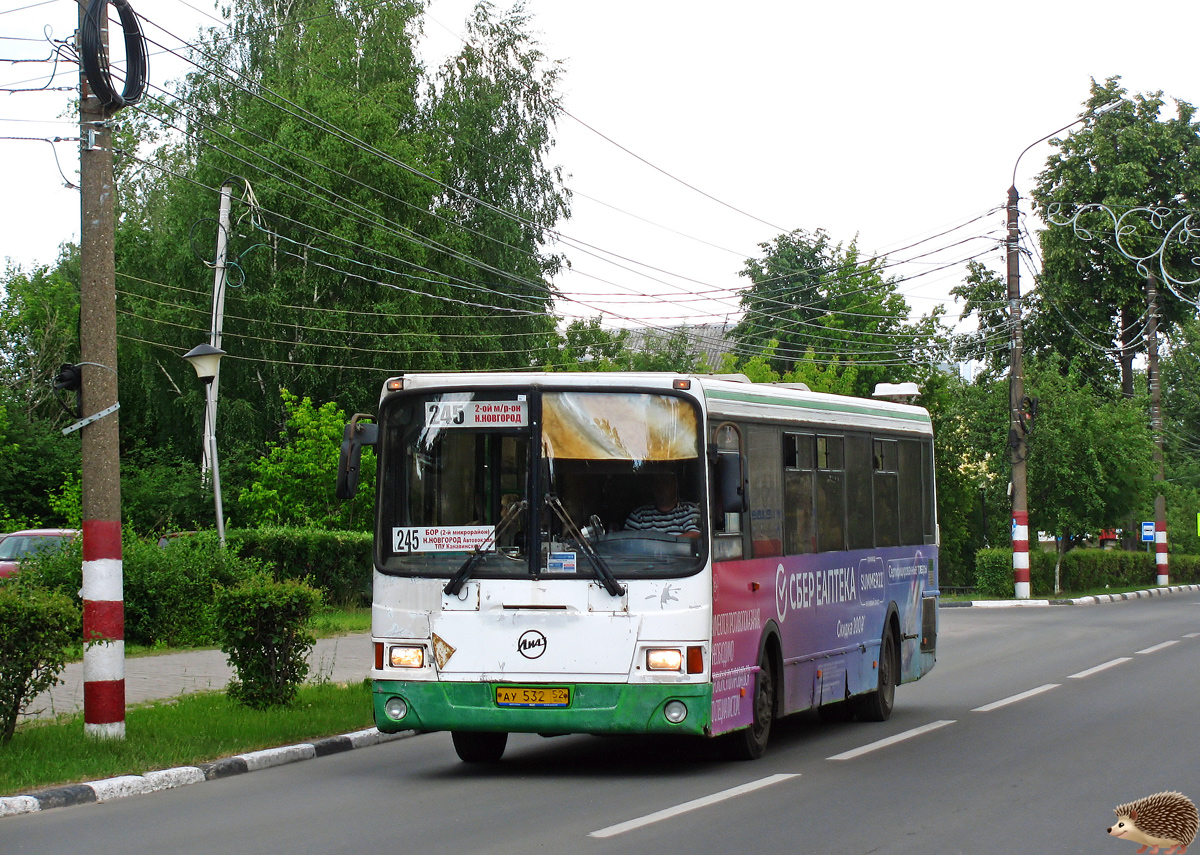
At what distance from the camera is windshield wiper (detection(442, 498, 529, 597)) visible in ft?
34.2

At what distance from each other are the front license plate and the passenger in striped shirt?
122cm

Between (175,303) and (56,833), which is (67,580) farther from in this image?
(175,303)

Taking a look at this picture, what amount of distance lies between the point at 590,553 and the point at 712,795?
182 cm

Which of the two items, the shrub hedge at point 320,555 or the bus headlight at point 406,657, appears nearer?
the bus headlight at point 406,657

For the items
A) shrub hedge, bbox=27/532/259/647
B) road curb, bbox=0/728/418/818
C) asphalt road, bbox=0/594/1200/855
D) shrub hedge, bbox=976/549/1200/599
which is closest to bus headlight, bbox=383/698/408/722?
asphalt road, bbox=0/594/1200/855

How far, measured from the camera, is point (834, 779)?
10375 mm

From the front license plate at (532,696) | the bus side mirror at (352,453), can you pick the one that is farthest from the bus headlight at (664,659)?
the bus side mirror at (352,453)

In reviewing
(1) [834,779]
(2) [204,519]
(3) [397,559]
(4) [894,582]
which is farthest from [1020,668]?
(2) [204,519]

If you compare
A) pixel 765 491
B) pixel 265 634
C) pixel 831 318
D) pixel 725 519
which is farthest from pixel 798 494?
pixel 831 318

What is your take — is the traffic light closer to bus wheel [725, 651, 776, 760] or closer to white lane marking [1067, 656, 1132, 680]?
bus wheel [725, 651, 776, 760]

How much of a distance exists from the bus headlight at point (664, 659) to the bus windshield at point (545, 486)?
531 millimetres

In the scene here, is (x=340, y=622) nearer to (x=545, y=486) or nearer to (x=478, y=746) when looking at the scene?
(x=478, y=746)

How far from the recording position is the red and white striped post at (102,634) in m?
11.6

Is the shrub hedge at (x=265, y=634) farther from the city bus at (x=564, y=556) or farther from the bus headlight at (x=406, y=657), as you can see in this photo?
the bus headlight at (x=406, y=657)
